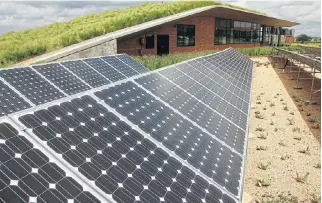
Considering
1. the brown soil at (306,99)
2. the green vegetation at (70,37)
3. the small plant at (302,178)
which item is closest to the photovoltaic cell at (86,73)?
the small plant at (302,178)

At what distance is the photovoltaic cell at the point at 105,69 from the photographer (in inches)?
472

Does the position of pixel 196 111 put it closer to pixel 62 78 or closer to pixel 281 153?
pixel 62 78

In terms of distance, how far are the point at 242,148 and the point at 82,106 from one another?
12.5ft

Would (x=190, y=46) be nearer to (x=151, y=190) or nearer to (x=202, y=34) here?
(x=202, y=34)

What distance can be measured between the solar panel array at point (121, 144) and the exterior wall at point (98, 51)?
55.4 ft

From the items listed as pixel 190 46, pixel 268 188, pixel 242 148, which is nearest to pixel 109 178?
pixel 242 148

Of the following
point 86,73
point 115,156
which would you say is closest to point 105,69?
point 86,73

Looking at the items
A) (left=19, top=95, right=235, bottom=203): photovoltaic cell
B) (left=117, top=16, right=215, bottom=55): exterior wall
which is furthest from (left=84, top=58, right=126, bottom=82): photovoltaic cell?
(left=117, top=16, right=215, bottom=55): exterior wall

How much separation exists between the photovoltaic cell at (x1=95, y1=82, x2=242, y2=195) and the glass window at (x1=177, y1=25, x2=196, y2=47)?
3532 cm

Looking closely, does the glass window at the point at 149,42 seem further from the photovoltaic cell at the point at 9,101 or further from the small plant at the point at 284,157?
the photovoltaic cell at the point at 9,101

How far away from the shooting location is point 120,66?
543 inches

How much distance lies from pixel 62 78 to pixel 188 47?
3423cm

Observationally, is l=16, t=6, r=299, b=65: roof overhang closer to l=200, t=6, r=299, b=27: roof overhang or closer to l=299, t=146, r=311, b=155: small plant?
l=200, t=6, r=299, b=27: roof overhang

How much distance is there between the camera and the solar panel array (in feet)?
11.4
